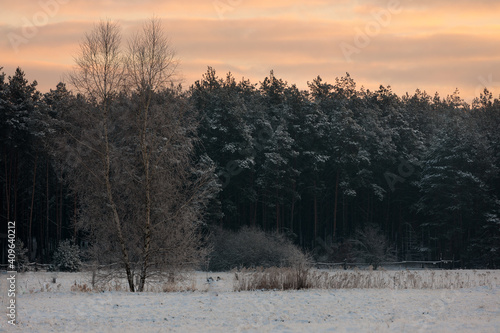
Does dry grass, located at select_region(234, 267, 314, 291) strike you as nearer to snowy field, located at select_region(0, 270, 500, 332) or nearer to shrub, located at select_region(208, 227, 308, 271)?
snowy field, located at select_region(0, 270, 500, 332)

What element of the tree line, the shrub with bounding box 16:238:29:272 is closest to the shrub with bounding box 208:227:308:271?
the tree line

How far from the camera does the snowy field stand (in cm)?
1340

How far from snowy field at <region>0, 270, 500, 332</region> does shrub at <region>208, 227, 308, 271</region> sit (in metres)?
22.4

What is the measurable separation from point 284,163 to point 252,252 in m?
15.9

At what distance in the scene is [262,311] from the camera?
16141 millimetres

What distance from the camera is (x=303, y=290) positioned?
21.1 meters

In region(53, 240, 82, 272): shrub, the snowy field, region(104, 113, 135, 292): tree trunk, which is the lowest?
region(53, 240, 82, 272): shrub

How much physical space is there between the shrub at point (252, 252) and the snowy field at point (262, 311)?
2238cm

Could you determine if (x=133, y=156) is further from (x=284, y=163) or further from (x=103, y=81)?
(x=284, y=163)

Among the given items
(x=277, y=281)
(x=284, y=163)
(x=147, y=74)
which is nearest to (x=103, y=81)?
(x=147, y=74)

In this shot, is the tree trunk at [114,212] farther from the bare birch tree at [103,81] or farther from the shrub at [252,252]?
the shrub at [252,252]

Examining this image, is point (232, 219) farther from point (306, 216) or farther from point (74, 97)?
point (74, 97)

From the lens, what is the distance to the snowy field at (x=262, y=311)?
527 inches

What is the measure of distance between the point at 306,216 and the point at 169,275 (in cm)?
4506
